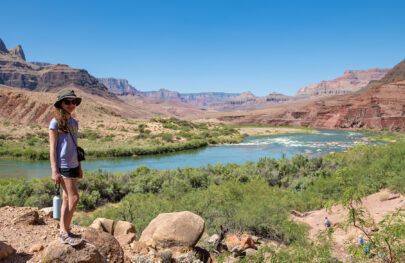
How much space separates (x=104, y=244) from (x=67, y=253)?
2.99ft

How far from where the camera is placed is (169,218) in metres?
7.45

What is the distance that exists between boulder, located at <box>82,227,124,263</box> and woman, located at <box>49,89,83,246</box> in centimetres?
72

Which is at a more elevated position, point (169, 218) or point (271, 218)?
point (169, 218)

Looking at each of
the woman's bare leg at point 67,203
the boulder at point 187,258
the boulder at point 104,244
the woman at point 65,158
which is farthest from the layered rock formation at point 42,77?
A: the woman's bare leg at point 67,203

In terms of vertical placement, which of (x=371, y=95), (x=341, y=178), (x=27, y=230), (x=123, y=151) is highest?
(x=371, y=95)

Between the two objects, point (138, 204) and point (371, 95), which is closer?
point (138, 204)

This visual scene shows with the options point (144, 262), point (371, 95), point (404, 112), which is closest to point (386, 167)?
point (144, 262)

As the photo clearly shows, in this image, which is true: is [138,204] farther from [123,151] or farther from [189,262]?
[123,151]

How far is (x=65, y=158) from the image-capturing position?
448 cm

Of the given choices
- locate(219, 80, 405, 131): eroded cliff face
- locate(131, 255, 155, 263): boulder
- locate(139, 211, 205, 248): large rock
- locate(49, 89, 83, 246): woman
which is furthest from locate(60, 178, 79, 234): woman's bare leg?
locate(219, 80, 405, 131): eroded cliff face

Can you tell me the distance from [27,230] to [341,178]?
5953 mm

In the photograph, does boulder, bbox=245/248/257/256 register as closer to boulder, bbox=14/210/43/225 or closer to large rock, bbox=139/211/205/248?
large rock, bbox=139/211/205/248

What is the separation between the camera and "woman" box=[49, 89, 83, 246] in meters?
4.41

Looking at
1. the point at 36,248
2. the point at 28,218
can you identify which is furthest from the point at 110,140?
the point at 36,248
